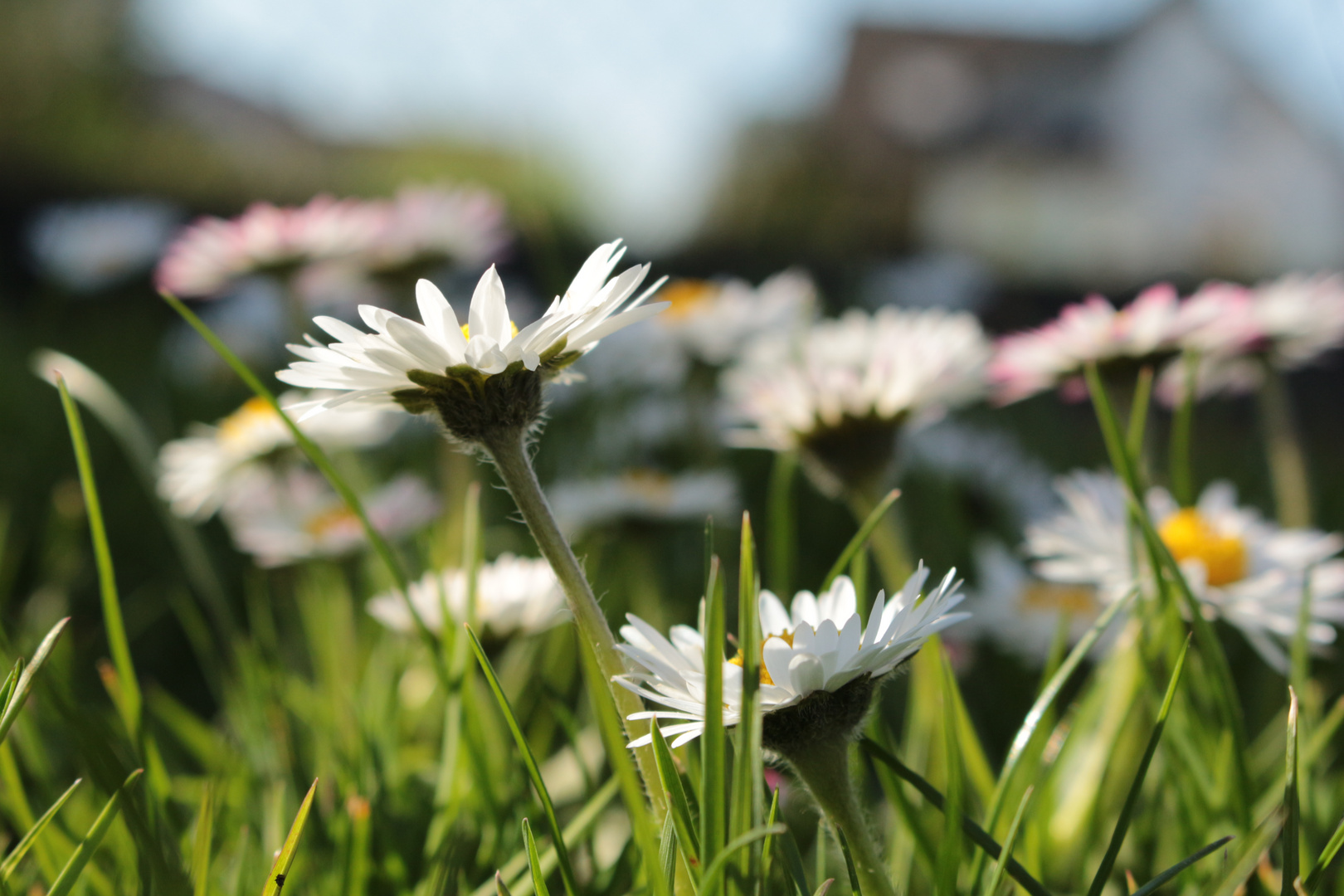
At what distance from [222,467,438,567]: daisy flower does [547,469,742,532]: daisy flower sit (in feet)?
0.44

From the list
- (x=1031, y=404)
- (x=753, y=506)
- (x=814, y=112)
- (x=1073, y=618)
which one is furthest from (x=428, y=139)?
(x=1073, y=618)

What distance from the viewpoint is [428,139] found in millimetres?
7914

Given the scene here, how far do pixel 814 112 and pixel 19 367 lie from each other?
9.90 metres

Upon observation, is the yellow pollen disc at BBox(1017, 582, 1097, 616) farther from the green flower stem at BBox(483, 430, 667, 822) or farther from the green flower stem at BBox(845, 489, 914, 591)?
the green flower stem at BBox(483, 430, 667, 822)

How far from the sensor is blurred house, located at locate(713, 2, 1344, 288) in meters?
10.4

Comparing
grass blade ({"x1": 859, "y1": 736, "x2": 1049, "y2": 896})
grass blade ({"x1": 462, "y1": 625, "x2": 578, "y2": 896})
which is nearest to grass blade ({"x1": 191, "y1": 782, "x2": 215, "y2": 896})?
grass blade ({"x1": 462, "y1": 625, "x2": 578, "y2": 896})

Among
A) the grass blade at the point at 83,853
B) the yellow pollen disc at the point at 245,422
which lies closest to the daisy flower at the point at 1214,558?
the grass blade at the point at 83,853

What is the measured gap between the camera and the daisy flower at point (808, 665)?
0.95 ft

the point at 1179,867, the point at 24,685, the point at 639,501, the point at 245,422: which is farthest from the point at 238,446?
the point at 1179,867

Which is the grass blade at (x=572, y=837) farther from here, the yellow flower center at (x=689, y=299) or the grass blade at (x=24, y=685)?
the yellow flower center at (x=689, y=299)

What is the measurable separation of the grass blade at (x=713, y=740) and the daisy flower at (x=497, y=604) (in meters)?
0.29

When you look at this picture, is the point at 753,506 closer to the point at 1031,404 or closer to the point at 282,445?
the point at 282,445

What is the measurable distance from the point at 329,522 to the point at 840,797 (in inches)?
27.4

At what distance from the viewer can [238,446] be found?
0.89 metres
